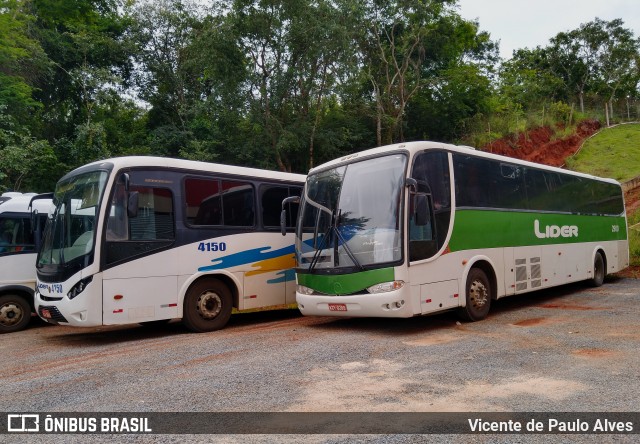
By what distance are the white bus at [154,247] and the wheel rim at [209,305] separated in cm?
2

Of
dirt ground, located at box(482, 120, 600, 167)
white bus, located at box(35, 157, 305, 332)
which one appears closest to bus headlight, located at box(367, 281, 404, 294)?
white bus, located at box(35, 157, 305, 332)

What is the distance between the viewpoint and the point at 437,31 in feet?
94.8

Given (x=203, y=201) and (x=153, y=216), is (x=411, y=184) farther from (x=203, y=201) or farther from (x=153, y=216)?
(x=153, y=216)

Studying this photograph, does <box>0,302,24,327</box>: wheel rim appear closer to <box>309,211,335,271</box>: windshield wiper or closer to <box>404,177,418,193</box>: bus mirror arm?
<box>309,211,335,271</box>: windshield wiper

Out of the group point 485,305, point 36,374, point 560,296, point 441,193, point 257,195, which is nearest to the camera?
point 36,374

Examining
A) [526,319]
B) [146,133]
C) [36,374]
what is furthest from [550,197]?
[146,133]

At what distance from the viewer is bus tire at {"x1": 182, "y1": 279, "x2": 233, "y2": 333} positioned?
32.0ft

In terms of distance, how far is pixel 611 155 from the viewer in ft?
122

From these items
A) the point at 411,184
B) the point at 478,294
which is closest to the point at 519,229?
the point at 478,294

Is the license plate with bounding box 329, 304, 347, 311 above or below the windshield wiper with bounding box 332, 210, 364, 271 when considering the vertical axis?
below

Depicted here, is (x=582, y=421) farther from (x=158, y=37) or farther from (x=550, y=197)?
(x=158, y=37)

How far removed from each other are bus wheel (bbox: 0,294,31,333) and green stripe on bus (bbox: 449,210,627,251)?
8.64m

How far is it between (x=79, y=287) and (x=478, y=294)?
6.88 m

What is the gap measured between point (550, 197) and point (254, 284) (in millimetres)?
Result: 7417
